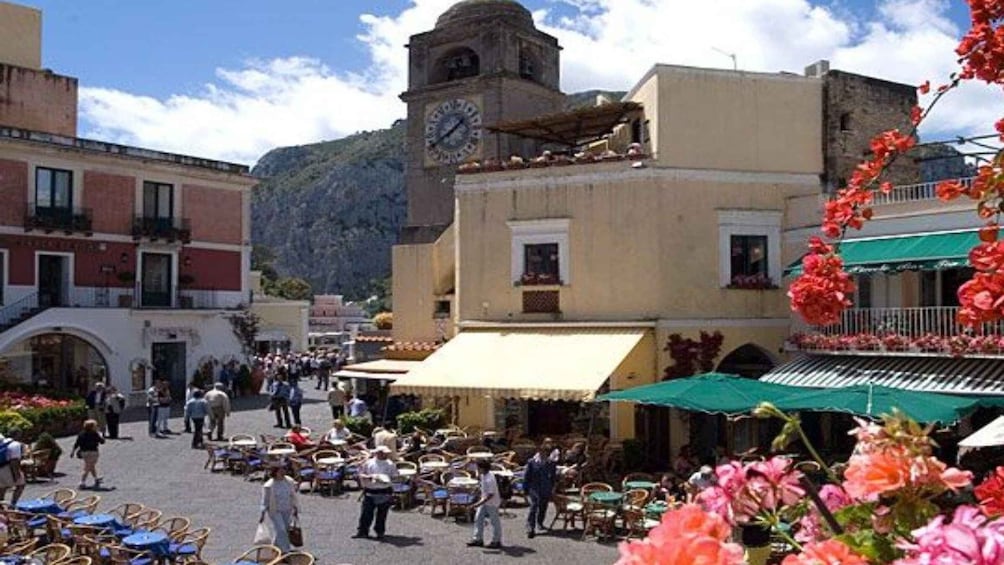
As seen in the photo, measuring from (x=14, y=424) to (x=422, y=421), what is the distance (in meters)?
9.84

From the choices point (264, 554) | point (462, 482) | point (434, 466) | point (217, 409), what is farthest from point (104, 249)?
point (264, 554)

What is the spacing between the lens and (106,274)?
3678 centimetres

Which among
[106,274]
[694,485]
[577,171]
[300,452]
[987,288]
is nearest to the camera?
[987,288]

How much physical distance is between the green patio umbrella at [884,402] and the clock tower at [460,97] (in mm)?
22298

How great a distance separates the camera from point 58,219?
35.1 metres

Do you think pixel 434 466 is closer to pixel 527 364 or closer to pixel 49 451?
pixel 527 364

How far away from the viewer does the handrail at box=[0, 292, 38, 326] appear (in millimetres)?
33531

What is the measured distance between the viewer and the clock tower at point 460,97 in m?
38.5

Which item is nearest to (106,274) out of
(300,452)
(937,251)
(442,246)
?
(442,246)

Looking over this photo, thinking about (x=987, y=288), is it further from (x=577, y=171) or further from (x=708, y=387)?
(x=577, y=171)

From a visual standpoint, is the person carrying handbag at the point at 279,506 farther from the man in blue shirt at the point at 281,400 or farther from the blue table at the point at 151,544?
the man in blue shirt at the point at 281,400

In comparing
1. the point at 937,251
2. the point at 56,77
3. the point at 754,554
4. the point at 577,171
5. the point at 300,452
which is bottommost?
the point at 300,452

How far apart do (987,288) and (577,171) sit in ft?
68.5

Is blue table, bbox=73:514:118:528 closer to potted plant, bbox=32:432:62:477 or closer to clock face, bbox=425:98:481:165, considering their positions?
potted plant, bbox=32:432:62:477
